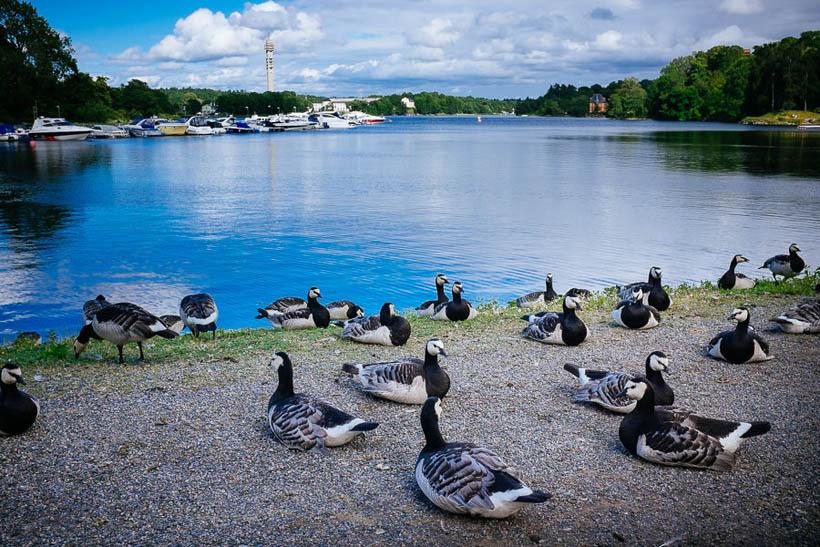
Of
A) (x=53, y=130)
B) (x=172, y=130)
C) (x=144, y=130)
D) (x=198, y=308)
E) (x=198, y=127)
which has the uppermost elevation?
(x=198, y=127)

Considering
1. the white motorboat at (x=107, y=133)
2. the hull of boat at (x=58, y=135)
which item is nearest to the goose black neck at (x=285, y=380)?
the hull of boat at (x=58, y=135)

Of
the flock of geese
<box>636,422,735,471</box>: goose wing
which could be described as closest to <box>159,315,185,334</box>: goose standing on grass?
the flock of geese

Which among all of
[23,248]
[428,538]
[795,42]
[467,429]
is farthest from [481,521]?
[795,42]

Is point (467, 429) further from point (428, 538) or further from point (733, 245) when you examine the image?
point (733, 245)

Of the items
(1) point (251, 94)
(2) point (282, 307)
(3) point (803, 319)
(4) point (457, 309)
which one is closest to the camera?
(3) point (803, 319)

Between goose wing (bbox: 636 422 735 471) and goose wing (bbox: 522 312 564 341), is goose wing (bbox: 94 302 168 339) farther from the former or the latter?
goose wing (bbox: 636 422 735 471)

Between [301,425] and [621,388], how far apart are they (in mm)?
4491

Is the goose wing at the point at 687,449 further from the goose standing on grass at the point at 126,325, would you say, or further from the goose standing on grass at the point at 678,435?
the goose standing on grass at the point at 126,325

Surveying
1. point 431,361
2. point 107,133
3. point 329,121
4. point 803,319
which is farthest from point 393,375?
point 329,121

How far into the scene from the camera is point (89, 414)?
8.42 meters

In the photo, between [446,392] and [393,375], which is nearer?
[393,375]

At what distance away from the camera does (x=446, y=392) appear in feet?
29.5

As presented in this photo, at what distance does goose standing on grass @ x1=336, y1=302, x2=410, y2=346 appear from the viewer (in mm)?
11597

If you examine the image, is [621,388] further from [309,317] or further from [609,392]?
[309,317]
